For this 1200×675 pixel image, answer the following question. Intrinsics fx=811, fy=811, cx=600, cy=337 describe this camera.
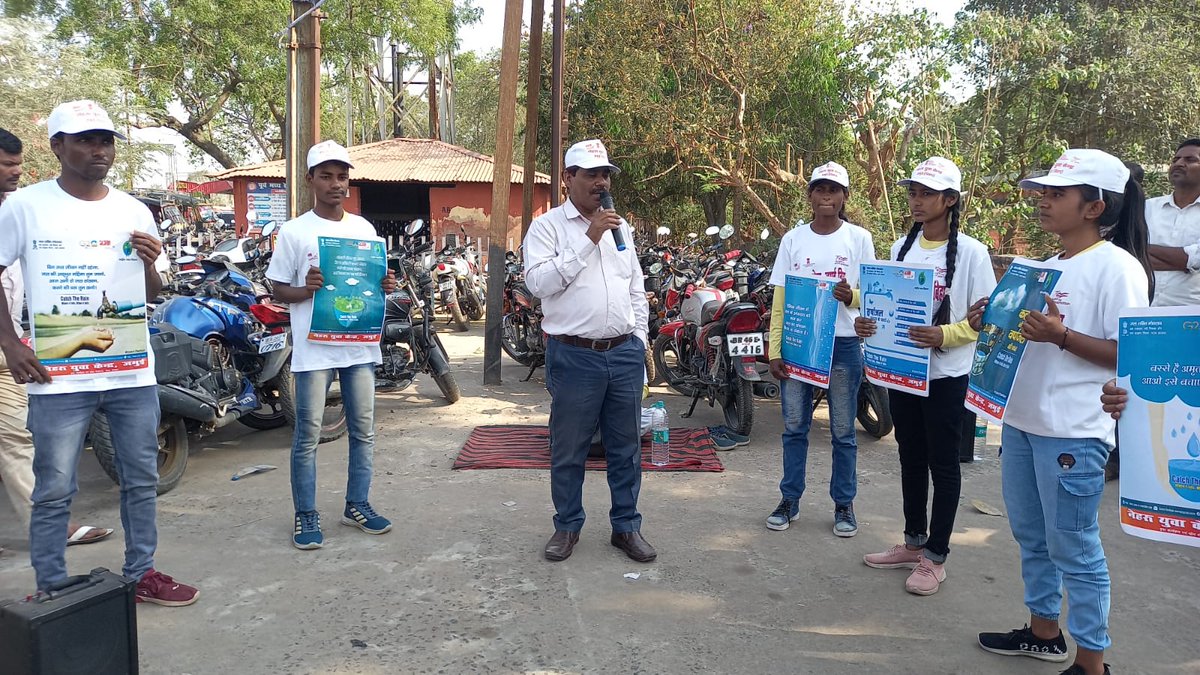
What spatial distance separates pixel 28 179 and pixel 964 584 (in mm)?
20693

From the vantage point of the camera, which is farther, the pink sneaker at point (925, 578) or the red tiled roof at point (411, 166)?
the red tiled roof at point (411, 166)

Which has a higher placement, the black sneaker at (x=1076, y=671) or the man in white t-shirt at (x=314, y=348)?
the man in white t-shirt at (x=314, y=348)

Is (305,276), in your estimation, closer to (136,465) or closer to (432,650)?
(136,465)

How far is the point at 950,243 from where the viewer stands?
3.49 meters

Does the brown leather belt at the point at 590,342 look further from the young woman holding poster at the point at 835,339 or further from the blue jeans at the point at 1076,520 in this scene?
the blue jeans at the point at 1076,520

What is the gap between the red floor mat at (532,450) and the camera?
5602mm

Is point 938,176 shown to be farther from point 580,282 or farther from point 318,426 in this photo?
point 318,426

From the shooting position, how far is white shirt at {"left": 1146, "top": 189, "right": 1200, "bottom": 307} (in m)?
4.69

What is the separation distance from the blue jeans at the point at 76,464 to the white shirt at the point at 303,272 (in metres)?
0.76

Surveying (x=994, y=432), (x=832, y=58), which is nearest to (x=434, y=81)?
(x=832, y=58)

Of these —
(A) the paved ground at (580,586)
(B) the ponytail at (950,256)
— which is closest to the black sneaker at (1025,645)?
(A) the paved ground at (580,586)

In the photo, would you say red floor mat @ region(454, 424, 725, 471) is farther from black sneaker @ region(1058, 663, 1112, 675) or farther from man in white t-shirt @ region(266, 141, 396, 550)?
black sneaker @ region(1058, 663, 1112, 675)

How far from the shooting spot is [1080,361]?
8.57 ft

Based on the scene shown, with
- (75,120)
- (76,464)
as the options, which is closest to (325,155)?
(75,120)
